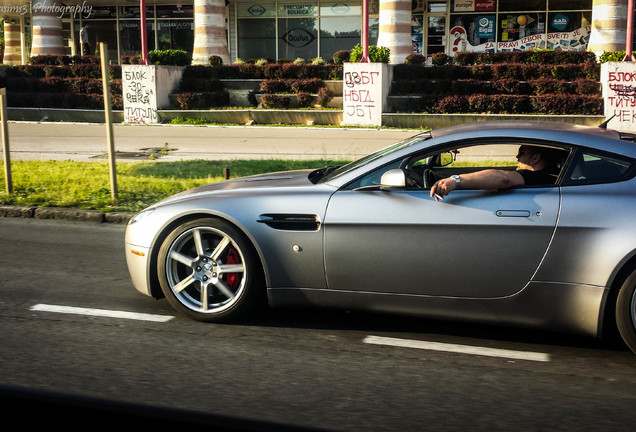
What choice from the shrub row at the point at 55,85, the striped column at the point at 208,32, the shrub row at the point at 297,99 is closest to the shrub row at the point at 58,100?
the shrub row at the point at 55,85

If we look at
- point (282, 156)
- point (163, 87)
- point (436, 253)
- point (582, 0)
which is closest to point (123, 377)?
point (436, 253)

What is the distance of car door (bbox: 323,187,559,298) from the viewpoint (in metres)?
4.52

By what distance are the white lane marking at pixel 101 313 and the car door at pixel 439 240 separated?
1346 millimetres

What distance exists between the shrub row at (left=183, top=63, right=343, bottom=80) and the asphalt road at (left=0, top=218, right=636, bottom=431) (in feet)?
63.0

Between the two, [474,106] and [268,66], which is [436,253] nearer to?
[474,106]

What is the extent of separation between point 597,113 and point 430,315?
1754 centimetres

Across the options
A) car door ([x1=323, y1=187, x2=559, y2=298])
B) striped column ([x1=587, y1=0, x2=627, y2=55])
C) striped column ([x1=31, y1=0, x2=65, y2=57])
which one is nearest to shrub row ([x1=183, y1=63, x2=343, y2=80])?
striped column ([x1=587, y1=0, x2=627, y2=55])

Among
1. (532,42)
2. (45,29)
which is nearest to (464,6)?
(532,42)

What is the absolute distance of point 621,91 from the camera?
66.5ft

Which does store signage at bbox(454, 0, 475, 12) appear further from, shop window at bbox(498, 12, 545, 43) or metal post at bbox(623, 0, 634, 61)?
metal post at bbox(623, 0, 634, 61)

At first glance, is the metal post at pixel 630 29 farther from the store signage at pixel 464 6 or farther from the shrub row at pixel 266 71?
the store signage at pixel 464 6

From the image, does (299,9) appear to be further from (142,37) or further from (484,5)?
(142,37)

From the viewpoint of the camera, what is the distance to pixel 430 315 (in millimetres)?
4746

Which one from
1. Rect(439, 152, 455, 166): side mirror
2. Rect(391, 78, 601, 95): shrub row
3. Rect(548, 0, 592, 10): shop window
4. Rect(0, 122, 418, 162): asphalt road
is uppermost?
Rect(548, 0, 592, 10): shop window
